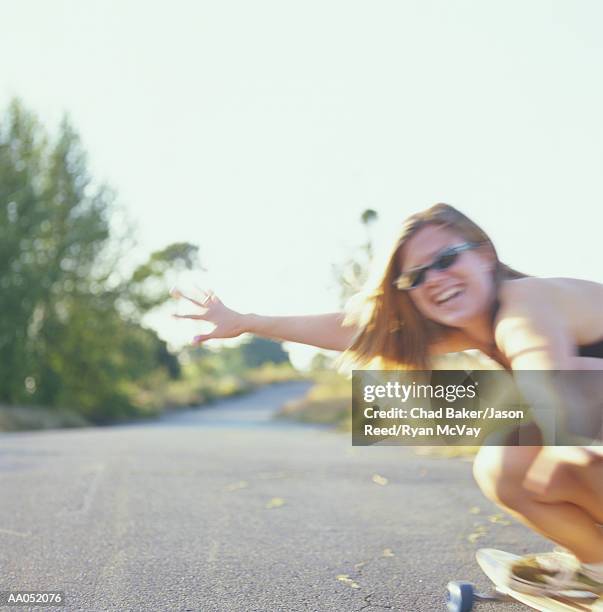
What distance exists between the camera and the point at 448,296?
102 inches

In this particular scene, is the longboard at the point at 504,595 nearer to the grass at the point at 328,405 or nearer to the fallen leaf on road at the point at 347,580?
the fallen leaf on road at the point at 347,580

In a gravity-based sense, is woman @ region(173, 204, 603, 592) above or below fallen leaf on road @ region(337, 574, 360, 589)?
above

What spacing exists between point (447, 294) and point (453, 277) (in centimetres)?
6

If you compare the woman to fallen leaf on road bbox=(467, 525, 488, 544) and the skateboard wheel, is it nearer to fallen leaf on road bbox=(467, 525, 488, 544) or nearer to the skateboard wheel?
the skateboard wheel

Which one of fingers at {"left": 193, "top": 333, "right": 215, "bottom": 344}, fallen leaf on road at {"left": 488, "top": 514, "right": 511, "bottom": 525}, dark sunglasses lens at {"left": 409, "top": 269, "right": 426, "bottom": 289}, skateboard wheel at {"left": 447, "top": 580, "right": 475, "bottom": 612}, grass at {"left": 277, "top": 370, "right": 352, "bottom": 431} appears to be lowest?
grass at {"left": 277, "top": 370, "right": 352, "bottom": 431}

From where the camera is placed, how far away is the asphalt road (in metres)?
3.01

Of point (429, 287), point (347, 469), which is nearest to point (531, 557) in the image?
point (429, 287)

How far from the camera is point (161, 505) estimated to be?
16.9 ft

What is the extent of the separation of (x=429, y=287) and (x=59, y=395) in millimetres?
26580

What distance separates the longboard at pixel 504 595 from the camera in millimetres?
2412

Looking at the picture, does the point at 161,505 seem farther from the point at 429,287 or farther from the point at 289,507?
the point at 429,287

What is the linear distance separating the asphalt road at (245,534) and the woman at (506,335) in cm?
45

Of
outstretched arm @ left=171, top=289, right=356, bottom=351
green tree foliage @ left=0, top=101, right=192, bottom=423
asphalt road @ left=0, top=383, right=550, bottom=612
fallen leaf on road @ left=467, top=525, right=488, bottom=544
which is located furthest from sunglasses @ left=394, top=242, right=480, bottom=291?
green tree foliage @ left=0, top=101, right=192, bottom=423

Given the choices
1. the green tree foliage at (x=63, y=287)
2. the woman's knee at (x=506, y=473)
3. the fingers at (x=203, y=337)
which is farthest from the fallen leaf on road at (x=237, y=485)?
the green tree foliage at (x=63, y=287)
